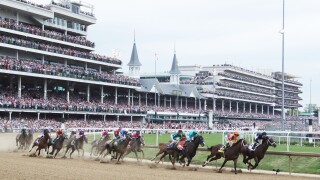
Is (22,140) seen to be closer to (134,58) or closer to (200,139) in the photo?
(200,139)

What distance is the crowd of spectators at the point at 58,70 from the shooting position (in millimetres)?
41819

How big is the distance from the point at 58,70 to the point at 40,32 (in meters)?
4.00

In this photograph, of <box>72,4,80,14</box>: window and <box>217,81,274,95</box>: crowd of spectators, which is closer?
<box>72,4,80,14</box>: window

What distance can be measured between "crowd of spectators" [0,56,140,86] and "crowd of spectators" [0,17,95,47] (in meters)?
2.67

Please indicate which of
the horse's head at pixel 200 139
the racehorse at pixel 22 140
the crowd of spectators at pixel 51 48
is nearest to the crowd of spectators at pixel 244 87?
the crowd of spectators at pixel 51 48

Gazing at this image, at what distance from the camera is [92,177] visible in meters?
12.9

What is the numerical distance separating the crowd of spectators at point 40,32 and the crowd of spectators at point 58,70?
2.67 meters

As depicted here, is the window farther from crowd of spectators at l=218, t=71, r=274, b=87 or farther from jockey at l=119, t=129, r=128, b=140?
crowd of spectators at l=218, t=71, r=274, b=87

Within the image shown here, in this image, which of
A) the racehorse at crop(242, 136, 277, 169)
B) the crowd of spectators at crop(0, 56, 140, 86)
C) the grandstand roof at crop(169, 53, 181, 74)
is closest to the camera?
the racehorse at crop(242, 136, 277, 169)

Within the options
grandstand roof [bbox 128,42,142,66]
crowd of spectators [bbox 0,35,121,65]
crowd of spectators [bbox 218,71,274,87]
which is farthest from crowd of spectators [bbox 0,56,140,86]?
crowd of spectators [bbox 218,71,274,87]

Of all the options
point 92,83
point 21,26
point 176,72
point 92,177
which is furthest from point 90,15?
point 92,177

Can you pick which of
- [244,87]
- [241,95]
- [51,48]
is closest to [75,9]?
[51,48]

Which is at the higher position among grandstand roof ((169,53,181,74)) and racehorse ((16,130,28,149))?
grandstand roof ((169,53,181,74))

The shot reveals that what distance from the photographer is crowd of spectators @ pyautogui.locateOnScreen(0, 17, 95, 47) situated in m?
43.4
